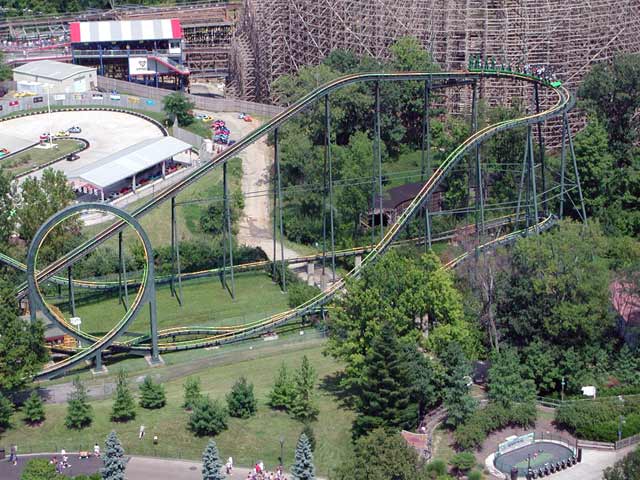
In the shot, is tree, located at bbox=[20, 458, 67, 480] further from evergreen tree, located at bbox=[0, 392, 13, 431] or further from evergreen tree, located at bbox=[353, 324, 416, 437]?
evergreen tree, located at bbox=[353, 324, 416, 437]

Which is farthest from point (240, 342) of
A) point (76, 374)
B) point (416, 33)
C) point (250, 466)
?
point (416, 33)

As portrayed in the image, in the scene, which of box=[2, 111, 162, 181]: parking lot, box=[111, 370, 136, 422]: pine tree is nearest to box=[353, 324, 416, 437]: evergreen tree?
box=[111, 370, 136, 422]: pine tree

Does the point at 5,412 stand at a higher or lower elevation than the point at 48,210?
lower

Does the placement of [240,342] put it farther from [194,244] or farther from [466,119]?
[466,119]

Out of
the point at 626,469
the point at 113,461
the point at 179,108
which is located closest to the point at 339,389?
the point at 113,461

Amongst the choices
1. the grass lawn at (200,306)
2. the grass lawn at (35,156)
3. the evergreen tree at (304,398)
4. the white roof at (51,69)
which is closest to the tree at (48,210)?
the grass lawn at (200,306)

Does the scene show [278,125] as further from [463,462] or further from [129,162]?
[463,462]
